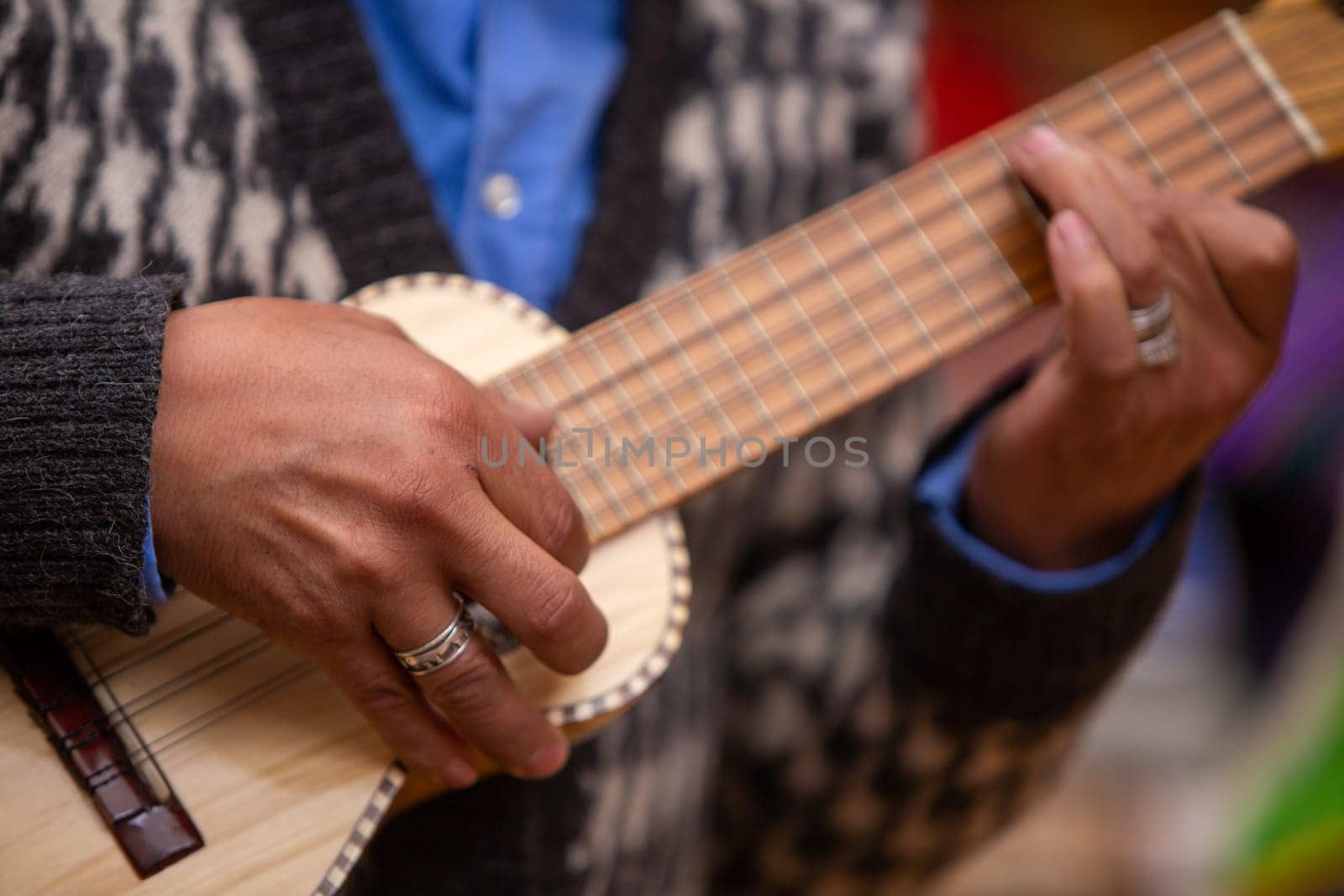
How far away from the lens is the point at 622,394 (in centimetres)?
56

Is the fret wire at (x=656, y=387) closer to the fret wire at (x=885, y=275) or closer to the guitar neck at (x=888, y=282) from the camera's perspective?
the guitar neck at (x=888, y=282)

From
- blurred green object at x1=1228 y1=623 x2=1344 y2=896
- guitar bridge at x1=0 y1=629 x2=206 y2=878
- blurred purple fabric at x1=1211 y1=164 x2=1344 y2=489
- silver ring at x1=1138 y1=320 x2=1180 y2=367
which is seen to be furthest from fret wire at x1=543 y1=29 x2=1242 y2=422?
blurred green object at x1=1228 y1=623 x2=1344 y2=896

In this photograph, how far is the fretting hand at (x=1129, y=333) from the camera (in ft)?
1.74

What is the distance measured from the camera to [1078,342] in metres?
0.54

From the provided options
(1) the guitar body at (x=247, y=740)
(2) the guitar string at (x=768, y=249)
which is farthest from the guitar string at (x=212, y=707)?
(2) the guitar string at (x=768, y=249)

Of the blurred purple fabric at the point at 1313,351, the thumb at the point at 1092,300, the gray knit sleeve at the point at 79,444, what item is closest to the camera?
the gray knit sleeve at the point at 79,444

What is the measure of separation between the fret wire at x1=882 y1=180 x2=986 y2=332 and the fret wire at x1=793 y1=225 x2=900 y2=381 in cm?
3

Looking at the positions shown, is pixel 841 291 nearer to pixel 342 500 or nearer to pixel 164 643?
pixel 342 500

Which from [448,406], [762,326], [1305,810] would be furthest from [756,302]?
[1305,810]

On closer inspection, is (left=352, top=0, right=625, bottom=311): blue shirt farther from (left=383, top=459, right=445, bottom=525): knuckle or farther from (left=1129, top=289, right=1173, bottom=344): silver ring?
(left=1129, top=289, right=1173, bottom=344): silver ring

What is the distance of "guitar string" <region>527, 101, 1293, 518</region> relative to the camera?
0.56 m

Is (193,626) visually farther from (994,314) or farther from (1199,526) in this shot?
(1199,526)

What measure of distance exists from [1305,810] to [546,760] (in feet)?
4.18

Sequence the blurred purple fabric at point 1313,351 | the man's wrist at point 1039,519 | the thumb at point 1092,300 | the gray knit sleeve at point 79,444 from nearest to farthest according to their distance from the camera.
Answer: the gray knit sleeve at point 79,444
the thumb at point 1092,300
the man's wrist at point 1039,519
the blurred purple fabric at point 1313,351
